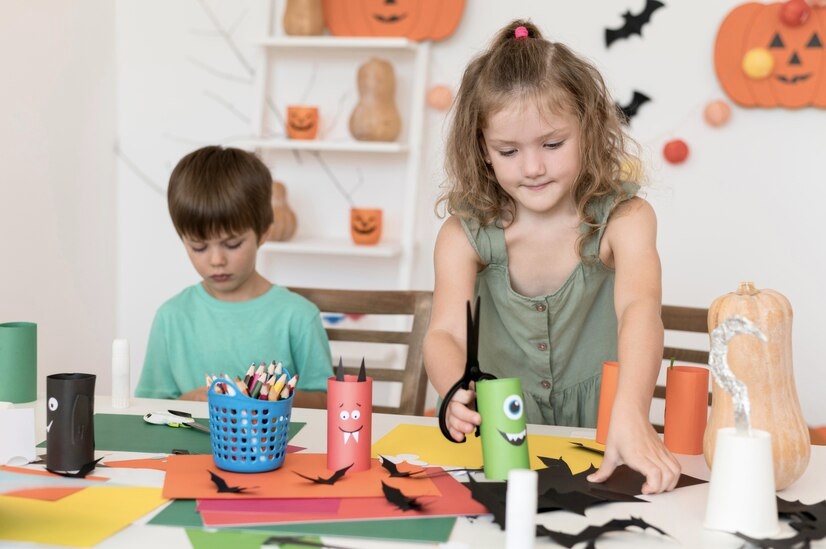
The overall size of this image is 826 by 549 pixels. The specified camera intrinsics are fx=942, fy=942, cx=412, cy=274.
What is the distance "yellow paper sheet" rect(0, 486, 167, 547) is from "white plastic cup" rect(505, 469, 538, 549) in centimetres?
36

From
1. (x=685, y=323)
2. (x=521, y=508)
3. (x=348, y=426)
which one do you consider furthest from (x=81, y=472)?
(x=685, y=323)

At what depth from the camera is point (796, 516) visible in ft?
2.97

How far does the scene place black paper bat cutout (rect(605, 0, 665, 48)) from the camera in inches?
107

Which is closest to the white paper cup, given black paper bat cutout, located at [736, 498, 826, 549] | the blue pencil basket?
black paper bat cutout, located at [736, 498, 826, 549]

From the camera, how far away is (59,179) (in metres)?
2.68

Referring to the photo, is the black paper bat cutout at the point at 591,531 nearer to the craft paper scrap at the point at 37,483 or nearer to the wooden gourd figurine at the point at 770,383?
the wooden gourd figurine at the point at 770,383

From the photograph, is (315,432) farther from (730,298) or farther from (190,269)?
(190,269)

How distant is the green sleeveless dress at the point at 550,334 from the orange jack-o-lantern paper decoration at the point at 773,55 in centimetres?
136

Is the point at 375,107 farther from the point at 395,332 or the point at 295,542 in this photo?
the point at 295,542

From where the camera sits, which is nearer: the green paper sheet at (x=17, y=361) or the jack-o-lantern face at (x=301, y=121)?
the green paper sheet at (x=17, y=361)

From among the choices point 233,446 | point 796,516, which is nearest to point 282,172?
point 233,446

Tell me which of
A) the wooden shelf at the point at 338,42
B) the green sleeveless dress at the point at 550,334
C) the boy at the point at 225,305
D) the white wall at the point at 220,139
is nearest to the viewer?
the green sleeveless dress at the point at 550,334

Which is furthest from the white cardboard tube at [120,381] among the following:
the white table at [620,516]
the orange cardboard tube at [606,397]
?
the orange cardboard tube at [606,397]

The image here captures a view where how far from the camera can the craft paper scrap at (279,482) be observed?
941 millimetres
